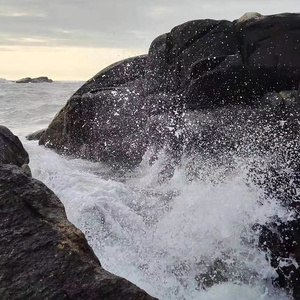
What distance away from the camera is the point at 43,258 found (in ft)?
8.93

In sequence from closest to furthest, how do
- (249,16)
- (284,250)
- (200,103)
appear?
(284,250) → (200,103) → (249,16)

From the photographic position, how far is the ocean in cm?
462

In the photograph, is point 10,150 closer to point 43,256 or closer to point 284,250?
point 43,256

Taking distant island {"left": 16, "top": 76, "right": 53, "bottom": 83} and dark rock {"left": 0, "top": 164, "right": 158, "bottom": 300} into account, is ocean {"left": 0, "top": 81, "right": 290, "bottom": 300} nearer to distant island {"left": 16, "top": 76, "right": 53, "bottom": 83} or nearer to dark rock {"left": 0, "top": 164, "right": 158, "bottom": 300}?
dark rock {"left": 0, "top": 164, "right": 158, "bottom": 300}

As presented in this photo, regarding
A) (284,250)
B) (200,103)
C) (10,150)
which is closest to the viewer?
(284,250)

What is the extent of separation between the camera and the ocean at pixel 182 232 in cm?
462

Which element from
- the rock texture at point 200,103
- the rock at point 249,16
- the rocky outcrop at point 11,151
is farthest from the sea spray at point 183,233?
the rock at point 249,16

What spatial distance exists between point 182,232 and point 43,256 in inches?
119

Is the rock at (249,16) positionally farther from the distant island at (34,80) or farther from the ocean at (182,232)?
the distant island at (34,80)

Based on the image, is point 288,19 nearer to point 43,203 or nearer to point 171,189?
point 171,189

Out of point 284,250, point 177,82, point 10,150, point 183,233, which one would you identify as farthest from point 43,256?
point 177,82

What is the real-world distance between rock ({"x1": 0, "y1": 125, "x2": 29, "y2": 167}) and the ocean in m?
0.96

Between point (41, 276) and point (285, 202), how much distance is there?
11.0ft

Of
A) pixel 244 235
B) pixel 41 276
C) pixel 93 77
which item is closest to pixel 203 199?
pixel 244 235
